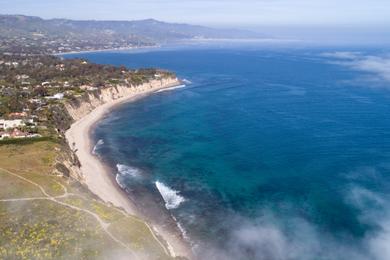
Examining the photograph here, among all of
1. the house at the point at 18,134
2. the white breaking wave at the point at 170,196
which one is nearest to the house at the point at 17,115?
the house at the point at 18,134

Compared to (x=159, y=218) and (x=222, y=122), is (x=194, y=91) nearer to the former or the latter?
(x=222, y=122)

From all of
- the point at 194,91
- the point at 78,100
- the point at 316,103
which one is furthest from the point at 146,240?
the point at 194,91

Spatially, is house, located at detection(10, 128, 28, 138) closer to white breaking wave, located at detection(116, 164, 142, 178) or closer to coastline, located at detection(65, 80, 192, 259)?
coastline, located at detection(65, 80, 192, 259)

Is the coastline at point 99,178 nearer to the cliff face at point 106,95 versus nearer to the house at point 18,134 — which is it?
the cliff face at point 106,95

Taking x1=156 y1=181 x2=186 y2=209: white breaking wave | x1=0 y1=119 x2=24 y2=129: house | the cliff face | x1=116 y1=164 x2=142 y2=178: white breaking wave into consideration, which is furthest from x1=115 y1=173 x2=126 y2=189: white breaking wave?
the cliff face

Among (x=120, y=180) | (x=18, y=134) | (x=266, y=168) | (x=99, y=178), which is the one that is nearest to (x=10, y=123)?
(x=18, y=134)

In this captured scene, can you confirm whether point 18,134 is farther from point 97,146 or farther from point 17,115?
point 17,115

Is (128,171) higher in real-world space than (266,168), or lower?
lower
